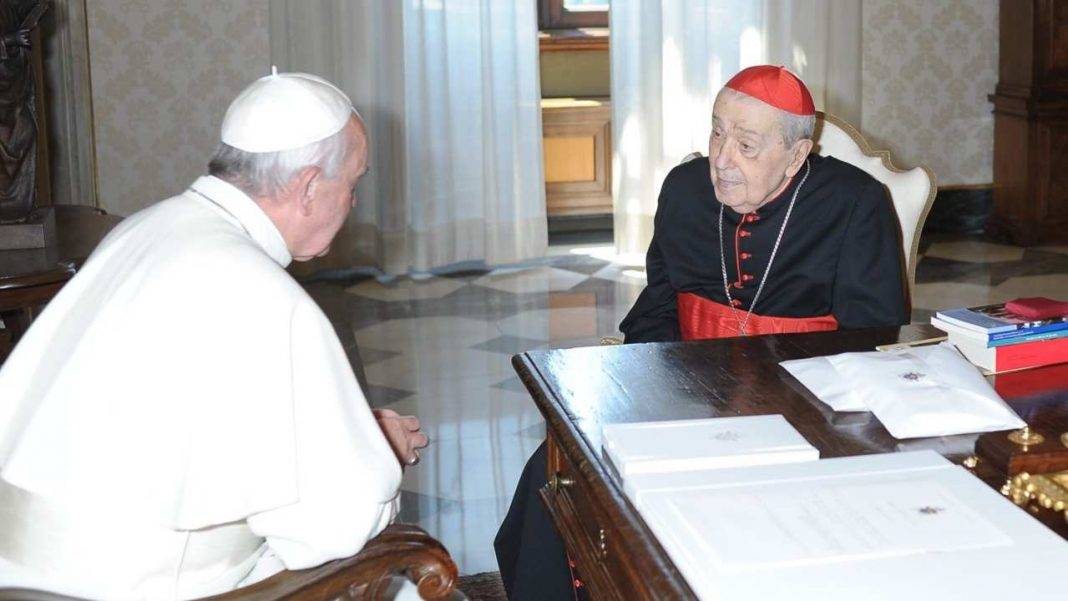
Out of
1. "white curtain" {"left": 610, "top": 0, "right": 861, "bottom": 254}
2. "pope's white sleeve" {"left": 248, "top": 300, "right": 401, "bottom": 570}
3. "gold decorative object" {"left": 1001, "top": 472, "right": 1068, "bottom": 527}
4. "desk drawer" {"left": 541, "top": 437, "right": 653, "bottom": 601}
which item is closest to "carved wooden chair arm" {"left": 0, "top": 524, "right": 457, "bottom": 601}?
"pope's white sleeve" {"left": 248, "top": 300, "right": 401, "bottom": 570}

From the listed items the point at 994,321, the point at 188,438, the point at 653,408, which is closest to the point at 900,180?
the point at 994,321

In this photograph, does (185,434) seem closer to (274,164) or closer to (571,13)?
(274,164)

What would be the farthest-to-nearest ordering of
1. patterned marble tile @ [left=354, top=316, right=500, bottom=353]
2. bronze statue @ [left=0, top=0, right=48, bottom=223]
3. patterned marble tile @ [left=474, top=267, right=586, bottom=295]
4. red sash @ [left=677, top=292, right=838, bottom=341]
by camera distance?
patterned marble tile @ [left=474, top=267, right=586, bottom=295], patterned marble tile @ [left=354, top=316, right=500, bottom=353], bronze statue @ [left=0, top=0, right=48, bottom=223], red sash @ [left=677, top=292, right=838, bottom=341]

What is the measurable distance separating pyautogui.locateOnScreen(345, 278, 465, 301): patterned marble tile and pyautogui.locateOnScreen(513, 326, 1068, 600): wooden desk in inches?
171

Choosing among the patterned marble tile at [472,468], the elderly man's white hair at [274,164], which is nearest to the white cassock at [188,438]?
the elderly man's white hair at [274,164]

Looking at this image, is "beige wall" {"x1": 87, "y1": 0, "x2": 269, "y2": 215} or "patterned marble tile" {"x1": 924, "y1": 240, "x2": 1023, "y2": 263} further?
"patterned marble tile" {"x1": 924, "y1": 240, "x2": 1023, "y2": 263}

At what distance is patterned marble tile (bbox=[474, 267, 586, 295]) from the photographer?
7.01 metres

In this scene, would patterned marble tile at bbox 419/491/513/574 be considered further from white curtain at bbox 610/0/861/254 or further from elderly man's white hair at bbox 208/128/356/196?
white curtain at bbox 610/0/861/254

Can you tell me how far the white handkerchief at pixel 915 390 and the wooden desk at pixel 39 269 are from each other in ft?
6.13

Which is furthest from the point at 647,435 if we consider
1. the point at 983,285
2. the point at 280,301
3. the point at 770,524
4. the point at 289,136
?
the point at 983,285

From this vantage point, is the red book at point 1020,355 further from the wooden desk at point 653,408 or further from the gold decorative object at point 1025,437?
the gold decorative object at point 1025,437

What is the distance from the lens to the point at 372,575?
192 cm

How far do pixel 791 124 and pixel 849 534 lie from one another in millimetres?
1560

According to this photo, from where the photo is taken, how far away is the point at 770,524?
63.6 inches
